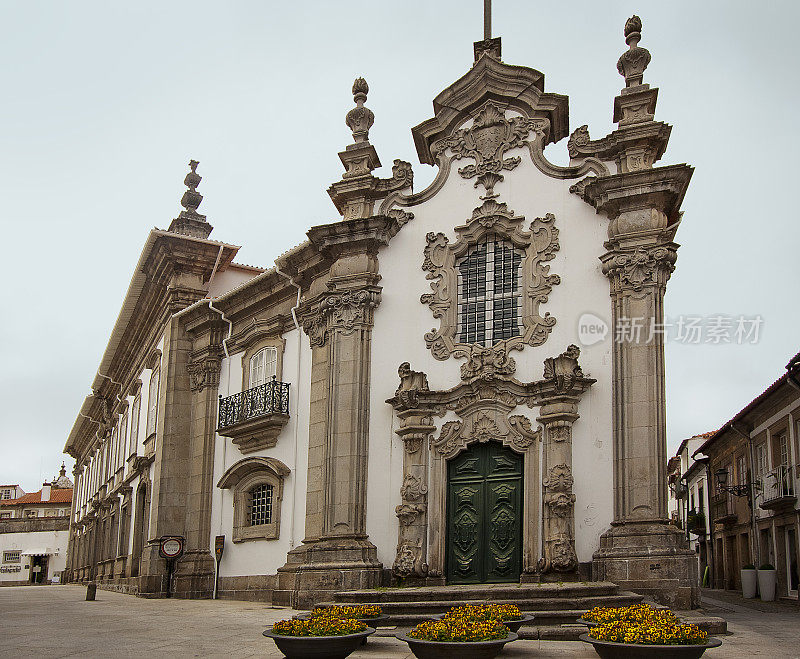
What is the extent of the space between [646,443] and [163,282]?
16179 mm

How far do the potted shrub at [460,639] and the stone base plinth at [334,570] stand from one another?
308 inches

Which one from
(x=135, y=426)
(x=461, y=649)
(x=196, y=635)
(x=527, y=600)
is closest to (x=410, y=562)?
(x=527, y=600)

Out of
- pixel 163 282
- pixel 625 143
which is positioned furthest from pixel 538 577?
pixel 163 282

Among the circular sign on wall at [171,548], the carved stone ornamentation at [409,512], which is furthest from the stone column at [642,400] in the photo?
the circular sign on wall at [171,548]

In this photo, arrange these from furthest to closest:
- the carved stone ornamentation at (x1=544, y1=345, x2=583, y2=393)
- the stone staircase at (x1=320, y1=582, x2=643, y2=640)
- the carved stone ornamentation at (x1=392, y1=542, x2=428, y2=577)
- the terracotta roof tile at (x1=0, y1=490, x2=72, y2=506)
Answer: the terracotta roof tile at (x1=0, y1=490, x2=72, y2=506) < the carved stone ornamentation at (x1=392, y1=542, x2=428, y2=577) < the carved stone ornamentation at (x1=544, y1=345, x2=583, y2=393) < the stone staircase at (x1=320, y1=582, x2=643, y2=640)

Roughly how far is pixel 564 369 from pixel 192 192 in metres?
15.8

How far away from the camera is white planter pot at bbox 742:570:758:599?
26.0m

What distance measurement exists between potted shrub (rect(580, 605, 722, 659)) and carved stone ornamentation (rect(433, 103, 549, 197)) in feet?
35.6

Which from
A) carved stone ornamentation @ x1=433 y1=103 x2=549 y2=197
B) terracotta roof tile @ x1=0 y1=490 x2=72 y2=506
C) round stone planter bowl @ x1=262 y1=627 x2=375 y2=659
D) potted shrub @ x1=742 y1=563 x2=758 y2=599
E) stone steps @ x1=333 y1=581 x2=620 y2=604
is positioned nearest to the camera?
round stone planter bowl @ x1=262 y1=627 x2=375 y2=659

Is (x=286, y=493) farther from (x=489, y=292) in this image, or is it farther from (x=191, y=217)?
(x=191, y=217)

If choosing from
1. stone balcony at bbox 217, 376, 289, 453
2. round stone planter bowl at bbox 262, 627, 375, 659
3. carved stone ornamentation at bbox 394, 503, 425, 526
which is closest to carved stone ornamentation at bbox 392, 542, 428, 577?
carved stone ornamentation at bbox 394, 503, 425, 526

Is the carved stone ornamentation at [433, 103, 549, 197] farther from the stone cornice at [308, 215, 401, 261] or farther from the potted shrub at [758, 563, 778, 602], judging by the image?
the potted shrub at [758, 563, 778, 602]

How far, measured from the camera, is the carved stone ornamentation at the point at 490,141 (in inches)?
719

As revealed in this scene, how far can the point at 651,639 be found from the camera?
27.5ft
